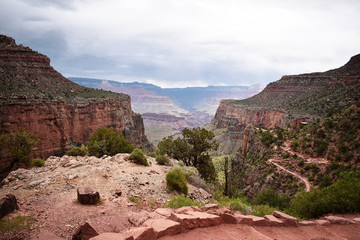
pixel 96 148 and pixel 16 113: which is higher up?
pixel 16 113

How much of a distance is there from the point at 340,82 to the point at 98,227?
250 feet

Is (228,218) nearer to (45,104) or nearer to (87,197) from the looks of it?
(87,197)

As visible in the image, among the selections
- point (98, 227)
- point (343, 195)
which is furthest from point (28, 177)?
point (343, 195)

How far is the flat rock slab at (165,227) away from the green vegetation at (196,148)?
1770 centimetres

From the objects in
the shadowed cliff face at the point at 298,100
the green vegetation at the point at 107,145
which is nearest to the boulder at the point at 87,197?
the green vegetation at the point at 107,145

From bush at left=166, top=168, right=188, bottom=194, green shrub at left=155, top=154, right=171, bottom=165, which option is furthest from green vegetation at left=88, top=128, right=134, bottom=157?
bush at left=166, top=168, right=188, bottom=194

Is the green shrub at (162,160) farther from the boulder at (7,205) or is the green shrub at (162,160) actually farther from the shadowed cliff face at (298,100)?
the shadowed cliff face at (298,100)

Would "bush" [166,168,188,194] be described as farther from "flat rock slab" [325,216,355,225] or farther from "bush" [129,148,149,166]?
"flat rock slab" [325,216,355,225]

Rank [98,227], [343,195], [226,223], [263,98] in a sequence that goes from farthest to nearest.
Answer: [263,98] < [343,195] < [226,223] < [98,227]

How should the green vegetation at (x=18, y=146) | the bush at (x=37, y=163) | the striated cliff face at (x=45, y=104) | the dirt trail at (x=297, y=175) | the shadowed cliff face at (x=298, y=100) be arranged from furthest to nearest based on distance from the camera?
the shadowed cliff face at (x=298, y=100), the striated cliff face at (x=45, y=104), the dirt trail at (x=297, y=175), the green vegetation at (x=18, y=146), the bush at (x=37, y=163)

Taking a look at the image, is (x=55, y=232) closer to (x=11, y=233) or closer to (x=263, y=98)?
(x=11, y=233)

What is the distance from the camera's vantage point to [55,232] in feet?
24.3

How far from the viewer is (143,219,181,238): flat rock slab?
6.44m

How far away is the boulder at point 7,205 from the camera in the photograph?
7.75 meters
